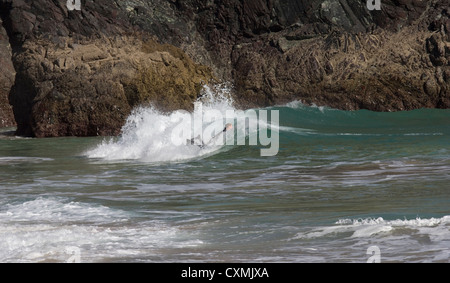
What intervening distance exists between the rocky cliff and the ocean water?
4.36 m

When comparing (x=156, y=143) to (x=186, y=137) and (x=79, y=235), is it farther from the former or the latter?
(x=79, y=235)

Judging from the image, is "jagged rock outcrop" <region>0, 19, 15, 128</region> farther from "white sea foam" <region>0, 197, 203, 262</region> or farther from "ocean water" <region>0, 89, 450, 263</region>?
"white sea foam" <region>0, 197, 203, 262</region>

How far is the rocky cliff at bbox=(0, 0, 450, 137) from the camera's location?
22.6m

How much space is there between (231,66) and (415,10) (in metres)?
6.93

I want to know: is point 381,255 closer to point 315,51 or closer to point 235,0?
point 315,51

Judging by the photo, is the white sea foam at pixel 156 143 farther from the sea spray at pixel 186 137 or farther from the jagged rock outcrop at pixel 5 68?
the jagged rock outcrop at pixel 5 68

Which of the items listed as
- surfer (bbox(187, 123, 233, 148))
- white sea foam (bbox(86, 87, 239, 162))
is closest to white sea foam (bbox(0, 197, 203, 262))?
white sea foam (bbox(86, 87, 239, 162))

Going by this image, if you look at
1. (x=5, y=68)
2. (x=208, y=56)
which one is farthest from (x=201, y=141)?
(x=5, y=68)

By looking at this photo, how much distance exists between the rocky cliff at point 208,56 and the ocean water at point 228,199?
436cm

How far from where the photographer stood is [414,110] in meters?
24.5

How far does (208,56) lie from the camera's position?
27297 mm

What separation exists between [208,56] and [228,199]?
18.1 m

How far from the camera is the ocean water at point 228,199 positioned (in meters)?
6.59

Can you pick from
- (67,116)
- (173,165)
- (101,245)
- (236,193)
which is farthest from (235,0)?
(101,245)
